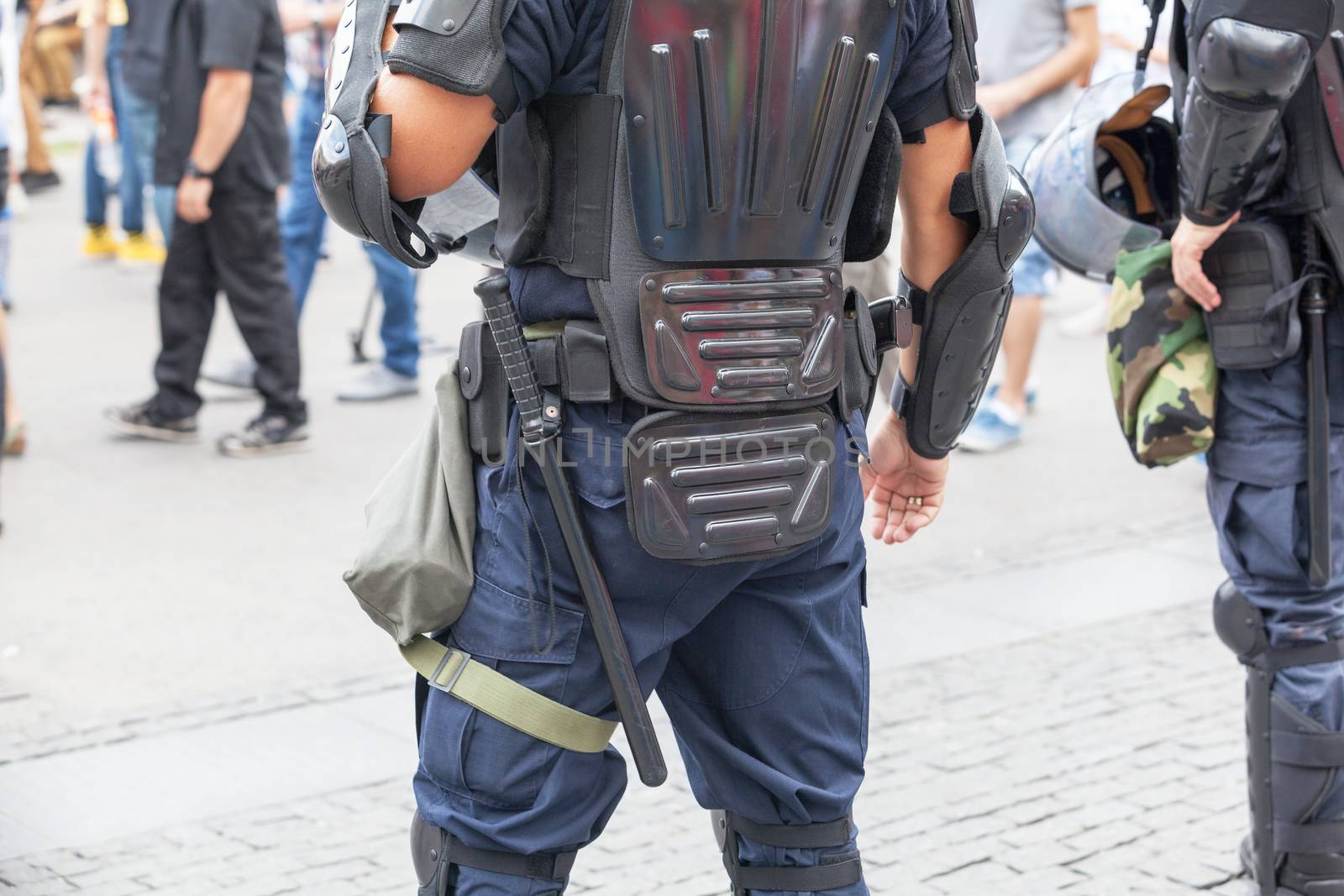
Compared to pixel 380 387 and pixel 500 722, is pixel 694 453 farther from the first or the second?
pixel 380 387

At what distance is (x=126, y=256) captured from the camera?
11.1 metres

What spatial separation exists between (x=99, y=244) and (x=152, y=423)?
16.3 feet

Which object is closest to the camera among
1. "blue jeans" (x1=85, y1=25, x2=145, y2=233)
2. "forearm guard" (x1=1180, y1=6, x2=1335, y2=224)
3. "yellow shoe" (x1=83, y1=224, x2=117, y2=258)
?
"forearm guard" (x1=1180, y1=6, x2=1335, y2=224)

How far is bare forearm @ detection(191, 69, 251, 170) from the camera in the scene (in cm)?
625

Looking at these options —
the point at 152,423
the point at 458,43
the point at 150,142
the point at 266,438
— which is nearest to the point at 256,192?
the point at 266,438

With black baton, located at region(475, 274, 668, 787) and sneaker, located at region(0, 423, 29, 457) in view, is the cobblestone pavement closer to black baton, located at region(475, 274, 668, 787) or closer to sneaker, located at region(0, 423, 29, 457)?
black baton, located at region(475, 274, 668, 787)

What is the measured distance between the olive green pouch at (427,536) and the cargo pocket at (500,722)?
5 cm

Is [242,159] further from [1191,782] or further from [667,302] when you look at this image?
[667,302]

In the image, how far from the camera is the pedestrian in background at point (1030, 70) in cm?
654

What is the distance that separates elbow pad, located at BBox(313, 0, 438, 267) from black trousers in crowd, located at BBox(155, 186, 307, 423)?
15.0ft

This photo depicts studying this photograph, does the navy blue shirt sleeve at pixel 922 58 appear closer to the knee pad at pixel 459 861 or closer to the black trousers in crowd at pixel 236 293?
the knee pad at pixel 459 861

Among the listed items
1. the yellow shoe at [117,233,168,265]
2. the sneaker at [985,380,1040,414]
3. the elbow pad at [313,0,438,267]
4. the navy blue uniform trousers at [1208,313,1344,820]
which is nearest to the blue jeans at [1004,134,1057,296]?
the sneaker at [985,380,1040,414]

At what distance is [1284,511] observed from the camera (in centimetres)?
306

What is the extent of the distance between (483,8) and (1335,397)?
1.83 m
